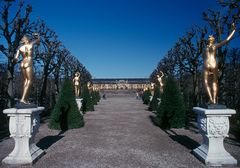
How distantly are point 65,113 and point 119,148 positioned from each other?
234 inches

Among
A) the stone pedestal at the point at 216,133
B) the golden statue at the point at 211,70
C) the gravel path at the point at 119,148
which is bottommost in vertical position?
the gravel path at the point at 119,148

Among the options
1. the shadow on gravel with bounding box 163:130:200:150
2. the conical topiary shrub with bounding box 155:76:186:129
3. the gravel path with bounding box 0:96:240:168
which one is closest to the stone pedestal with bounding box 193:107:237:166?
the gravel path with bounding box 0:96:240:168

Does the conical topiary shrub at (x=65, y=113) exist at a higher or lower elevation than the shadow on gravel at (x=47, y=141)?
higher

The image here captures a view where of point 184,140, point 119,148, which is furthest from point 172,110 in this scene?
point 119,148

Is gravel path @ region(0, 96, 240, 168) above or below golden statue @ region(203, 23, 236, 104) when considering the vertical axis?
below

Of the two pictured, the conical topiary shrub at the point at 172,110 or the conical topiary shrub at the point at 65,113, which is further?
the conical topiary shrub at the point at 172,110

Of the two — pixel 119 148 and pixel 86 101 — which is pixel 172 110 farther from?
pixel 86 101

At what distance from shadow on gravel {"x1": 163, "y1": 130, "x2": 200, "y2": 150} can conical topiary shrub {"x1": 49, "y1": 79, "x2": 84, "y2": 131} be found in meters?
4.79

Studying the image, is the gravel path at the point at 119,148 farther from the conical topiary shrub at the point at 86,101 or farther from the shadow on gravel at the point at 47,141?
the conical topiary shrub at the point at 86,101

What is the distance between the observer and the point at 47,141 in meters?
12.4

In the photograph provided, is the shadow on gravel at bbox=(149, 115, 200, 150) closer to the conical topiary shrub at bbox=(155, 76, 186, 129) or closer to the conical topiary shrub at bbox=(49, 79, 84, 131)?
the conical topiary shrub at bbox=(155, 76, 186, 129)

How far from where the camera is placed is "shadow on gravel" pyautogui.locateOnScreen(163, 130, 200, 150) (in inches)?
445

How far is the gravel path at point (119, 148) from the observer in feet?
28.7

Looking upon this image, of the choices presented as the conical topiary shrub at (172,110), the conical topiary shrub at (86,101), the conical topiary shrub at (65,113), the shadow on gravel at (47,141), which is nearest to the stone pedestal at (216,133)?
the shadow on gravel at (47,141)
